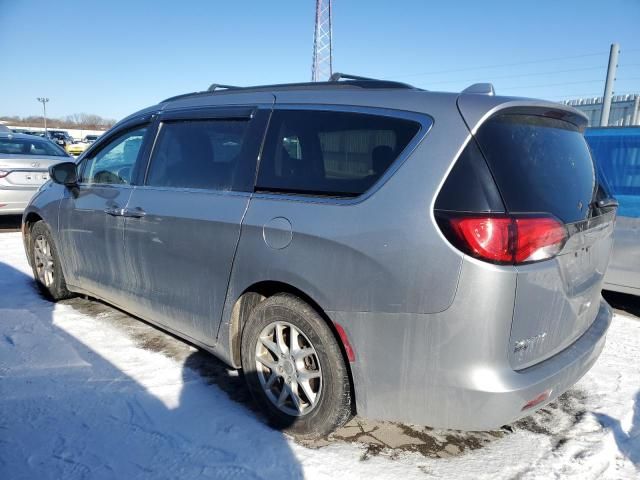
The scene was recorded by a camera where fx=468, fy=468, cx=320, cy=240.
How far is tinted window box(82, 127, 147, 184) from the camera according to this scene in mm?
3559

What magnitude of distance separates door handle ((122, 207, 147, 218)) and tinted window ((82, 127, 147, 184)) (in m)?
0.28

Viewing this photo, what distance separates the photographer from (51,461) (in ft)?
7.52

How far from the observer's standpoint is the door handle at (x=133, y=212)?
3196 mm

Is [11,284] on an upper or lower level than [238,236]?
lower

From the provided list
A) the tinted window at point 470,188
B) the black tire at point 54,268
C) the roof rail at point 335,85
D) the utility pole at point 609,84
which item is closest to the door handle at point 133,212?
the roof rail at point 335,85

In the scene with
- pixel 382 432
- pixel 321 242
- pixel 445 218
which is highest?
pixel 445 218

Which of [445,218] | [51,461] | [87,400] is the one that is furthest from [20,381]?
[445,218]

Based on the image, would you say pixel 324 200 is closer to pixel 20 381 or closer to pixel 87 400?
pixel 87 400

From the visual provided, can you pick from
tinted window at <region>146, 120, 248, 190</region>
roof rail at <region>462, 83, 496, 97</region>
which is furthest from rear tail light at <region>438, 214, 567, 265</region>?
tinted window at <region>146, 120, 248, 190</region>

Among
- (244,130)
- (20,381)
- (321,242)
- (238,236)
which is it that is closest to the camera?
(321,242)

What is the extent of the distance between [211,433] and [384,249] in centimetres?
141

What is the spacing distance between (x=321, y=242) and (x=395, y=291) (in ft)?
1.43

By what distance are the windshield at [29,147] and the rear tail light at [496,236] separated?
332 inches

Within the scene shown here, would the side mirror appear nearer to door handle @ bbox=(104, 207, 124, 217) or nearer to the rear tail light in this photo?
door handle @ bbox=(104, 207, 124, 217)
